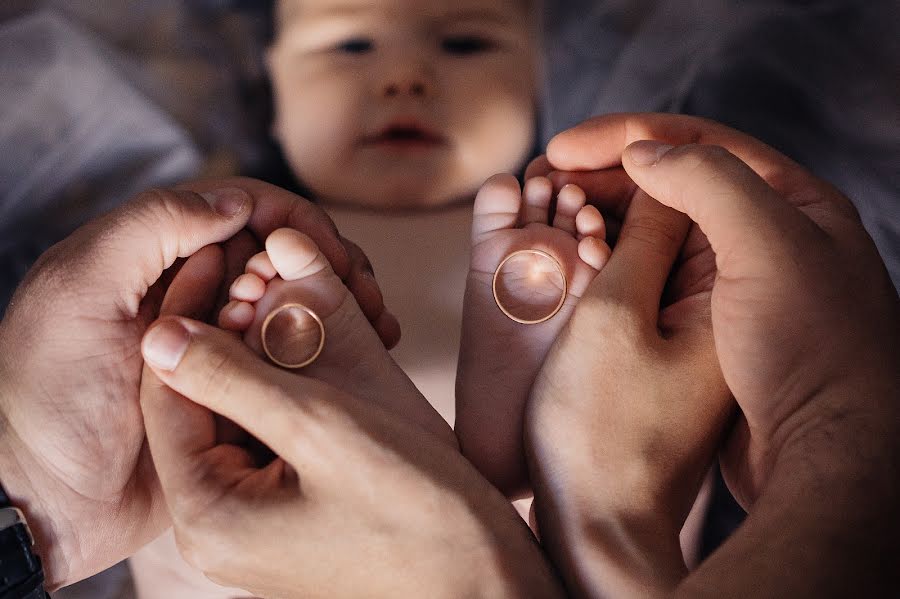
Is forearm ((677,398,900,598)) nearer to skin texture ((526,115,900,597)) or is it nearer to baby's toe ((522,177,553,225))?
skin texture ((526,115,900,597))

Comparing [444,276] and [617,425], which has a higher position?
[617,425]

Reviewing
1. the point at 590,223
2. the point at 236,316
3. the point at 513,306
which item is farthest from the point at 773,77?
the point at 236,316

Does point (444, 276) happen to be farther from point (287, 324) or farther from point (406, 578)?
point (406, 578)

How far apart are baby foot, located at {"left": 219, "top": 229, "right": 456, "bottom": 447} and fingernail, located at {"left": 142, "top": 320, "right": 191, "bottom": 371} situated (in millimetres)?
99

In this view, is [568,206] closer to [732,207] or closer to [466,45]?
[732,207]

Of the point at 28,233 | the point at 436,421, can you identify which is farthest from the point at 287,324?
the point at 28,233

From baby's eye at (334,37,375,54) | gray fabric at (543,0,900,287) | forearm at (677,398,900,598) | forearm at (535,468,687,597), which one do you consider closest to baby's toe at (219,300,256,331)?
forearm at (535,468,687,597)

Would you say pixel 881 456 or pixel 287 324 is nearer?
pixel 881 456

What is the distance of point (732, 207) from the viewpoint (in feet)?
2.43

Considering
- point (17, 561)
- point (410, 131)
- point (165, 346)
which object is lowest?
point (17, 561)

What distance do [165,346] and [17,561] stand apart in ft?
0.96

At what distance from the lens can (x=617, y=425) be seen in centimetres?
81

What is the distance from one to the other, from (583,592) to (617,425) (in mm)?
170

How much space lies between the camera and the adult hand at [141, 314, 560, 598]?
688 mm
